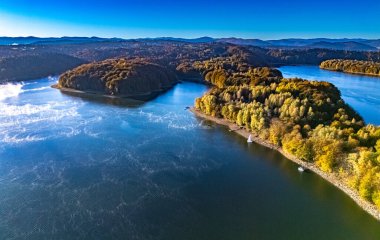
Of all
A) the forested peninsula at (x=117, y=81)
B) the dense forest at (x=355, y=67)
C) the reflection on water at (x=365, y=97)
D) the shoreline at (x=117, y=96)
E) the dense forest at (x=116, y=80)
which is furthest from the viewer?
the dense forest at (x=355, y=67)

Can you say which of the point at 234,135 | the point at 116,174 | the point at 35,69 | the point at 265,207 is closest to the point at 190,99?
the point at 234,135

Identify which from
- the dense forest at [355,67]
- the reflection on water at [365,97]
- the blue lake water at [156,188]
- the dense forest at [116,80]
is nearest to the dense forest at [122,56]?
the dense forest at [116,80]

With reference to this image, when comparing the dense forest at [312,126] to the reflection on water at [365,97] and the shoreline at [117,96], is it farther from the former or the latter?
the shoreline at [117,96]

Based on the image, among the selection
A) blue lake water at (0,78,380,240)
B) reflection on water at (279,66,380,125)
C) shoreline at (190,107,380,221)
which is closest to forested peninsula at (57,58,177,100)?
blue lake water at (0,78,380,240)

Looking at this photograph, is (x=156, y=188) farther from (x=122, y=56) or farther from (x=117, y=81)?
(x=122, y=56)

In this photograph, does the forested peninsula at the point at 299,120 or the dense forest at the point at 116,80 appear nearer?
the forested peninsula at the point at 299,120

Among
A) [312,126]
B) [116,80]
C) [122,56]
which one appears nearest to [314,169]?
[312,126]

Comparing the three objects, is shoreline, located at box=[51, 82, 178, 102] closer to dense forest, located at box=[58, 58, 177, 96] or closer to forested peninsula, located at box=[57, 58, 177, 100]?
forested peninsula, located at box=[57, 58, 177, 100]

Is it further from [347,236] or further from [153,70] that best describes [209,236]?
[153,70]
